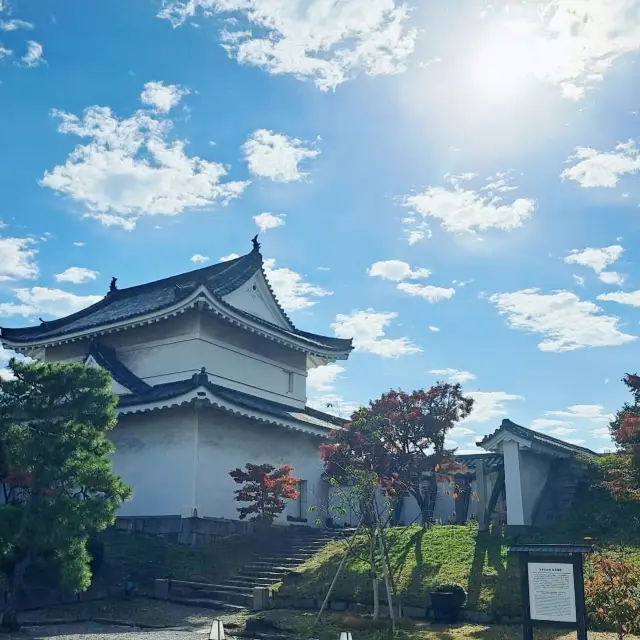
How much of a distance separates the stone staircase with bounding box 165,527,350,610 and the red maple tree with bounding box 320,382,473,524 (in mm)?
2187

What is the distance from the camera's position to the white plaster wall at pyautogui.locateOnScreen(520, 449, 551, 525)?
1841 centimetres

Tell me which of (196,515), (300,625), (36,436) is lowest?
(300,625)

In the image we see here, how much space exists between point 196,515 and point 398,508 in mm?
10484

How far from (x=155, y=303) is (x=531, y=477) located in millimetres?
15274

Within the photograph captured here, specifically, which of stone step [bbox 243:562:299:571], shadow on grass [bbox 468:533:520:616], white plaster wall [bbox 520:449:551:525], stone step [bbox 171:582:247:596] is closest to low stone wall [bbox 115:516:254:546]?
stone step [bbox 243:562:299:571]

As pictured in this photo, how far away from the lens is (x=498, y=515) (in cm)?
1980

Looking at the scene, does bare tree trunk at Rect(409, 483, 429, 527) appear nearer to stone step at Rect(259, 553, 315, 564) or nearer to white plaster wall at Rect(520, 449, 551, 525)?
white plaster wall at Rect(520, 449, 551, 525)

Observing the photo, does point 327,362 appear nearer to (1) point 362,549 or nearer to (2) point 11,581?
(1) point 362,549

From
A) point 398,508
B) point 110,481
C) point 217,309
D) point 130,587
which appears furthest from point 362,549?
point 398,508

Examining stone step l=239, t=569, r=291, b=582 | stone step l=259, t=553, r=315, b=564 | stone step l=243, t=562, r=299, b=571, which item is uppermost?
stone step l=259, t=553, r=315, b=564

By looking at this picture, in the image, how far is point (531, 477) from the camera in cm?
1934

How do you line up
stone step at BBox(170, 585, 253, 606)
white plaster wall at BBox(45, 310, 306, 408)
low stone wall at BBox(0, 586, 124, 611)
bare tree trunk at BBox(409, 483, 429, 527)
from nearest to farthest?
low stone wall at BBox(0, 586, 124, 611)
stone step at BBox(170, 585, 253, 606)
bare tree trunk at BBox(409, 483, 429, 527)
white plaster wall at BBox(45, 310, 306, 408)

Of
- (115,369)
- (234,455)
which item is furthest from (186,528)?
(115,369)

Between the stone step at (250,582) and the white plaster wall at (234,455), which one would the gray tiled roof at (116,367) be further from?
the stone step at (250,582)
